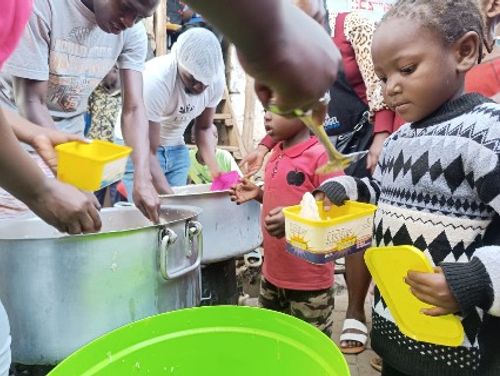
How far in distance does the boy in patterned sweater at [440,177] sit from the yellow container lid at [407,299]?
0.04 m

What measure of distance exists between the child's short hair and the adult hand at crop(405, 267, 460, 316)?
0.58 meters

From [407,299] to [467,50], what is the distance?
0.64m

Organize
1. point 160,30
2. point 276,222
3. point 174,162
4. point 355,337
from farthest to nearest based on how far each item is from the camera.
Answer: point 160,30 → point 174,162 → point 355,337 → point 276,222

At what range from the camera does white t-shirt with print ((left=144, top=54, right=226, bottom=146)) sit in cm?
268

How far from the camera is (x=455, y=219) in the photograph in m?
1.11

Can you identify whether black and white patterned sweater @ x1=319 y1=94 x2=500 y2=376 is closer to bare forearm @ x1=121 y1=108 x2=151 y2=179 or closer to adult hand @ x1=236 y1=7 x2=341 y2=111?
adult hand @ x1=236 y1=7 x2=341 y2=111

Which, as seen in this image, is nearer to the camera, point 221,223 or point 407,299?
point 407,299

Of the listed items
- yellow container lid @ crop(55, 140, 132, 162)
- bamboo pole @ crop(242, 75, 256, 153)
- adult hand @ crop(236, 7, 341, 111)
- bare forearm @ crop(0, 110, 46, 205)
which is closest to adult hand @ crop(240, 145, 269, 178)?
yellow container lid @ crop(55, 140, 132, 162)

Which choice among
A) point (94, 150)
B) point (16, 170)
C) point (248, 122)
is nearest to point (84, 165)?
point (94, 150)

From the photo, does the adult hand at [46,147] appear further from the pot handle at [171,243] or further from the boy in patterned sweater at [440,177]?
the boy in patterned sweater at [440,177]

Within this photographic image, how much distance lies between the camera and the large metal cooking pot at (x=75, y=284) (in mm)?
1195

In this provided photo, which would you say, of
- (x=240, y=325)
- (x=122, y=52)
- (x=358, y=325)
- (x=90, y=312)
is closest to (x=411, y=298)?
(x=240, y=325)

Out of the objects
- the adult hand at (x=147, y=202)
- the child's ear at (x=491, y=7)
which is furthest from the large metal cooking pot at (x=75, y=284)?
the child's ear at (x=491, y=7)

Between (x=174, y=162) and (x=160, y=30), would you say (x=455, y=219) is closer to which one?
(x=174, y=162)
